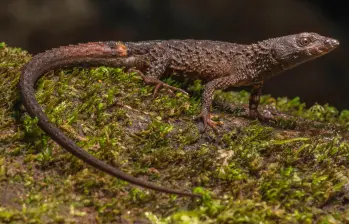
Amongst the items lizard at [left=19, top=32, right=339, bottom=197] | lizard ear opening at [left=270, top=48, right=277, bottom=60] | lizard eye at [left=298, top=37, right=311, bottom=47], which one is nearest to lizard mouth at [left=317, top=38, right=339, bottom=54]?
lizard at [left=19, top=32, right=339, bottom=197]

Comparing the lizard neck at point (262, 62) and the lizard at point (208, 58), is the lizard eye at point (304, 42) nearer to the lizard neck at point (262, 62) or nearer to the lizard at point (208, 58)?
the lizard at point (208, 58)

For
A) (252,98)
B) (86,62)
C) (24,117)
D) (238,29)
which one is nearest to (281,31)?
(238,29)

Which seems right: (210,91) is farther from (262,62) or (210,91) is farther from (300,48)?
(300,48)

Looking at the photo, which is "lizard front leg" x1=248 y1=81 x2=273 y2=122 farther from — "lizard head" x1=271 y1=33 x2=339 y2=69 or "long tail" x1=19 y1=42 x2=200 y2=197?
"long tail" x1=19 y1=42 x2=200 y2=197

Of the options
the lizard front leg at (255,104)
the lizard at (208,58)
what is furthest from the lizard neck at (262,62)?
the lizard front leg at (255,104)

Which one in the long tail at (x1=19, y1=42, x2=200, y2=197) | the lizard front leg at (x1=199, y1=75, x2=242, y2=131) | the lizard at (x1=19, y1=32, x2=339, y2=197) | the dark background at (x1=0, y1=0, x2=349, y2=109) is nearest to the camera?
the long tail at (x1=19, y1=42, x2=200, y2=197)

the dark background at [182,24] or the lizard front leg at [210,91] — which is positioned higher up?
the dark background at [182,24]

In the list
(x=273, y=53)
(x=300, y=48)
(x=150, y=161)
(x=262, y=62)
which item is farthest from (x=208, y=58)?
(x=150, y=161)
